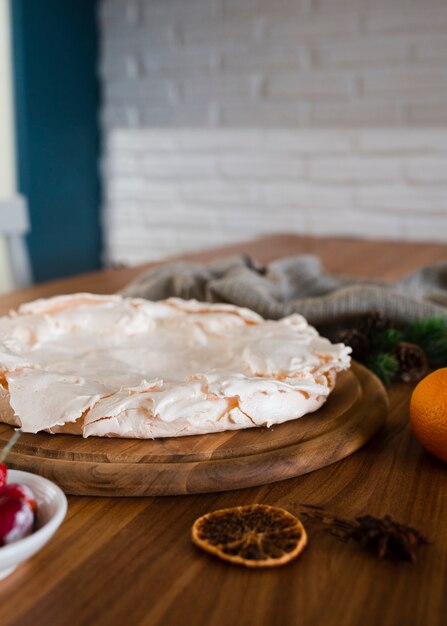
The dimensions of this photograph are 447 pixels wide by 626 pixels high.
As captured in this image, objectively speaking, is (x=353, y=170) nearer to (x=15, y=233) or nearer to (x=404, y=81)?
(x=404, y=81)

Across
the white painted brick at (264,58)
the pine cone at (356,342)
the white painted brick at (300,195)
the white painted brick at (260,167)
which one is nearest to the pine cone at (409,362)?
the pine cone at (356,342)

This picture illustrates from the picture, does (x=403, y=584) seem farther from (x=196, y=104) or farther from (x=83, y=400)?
(x=196, y=104)

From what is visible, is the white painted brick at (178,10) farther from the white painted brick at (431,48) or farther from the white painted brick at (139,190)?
the white painted brick at (431,48)

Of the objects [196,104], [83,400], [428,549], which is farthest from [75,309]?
[196,104]

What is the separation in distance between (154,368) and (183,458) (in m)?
0.20

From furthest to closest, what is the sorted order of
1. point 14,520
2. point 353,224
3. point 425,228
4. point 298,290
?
point 353,224
point 425,228
point 298,290
point 14,520

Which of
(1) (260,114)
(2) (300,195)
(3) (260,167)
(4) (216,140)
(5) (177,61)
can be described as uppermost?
(5) (177,61)

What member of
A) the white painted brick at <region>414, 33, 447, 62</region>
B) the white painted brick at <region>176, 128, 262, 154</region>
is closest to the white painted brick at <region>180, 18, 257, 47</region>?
the white painted brick at <region>176, 128, 262, 154</region>

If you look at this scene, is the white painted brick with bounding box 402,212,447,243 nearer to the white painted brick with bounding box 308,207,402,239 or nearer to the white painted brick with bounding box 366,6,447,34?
the white painted brick with bounding box 308,207,402,239

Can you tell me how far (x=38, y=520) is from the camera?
0.53m

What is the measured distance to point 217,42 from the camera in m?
3.17

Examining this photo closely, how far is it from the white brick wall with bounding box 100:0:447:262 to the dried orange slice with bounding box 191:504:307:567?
7.94ft

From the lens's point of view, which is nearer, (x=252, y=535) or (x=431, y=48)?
(x=252, y=535)

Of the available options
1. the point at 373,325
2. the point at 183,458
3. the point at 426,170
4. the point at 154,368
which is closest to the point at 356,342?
the point at 373,325
